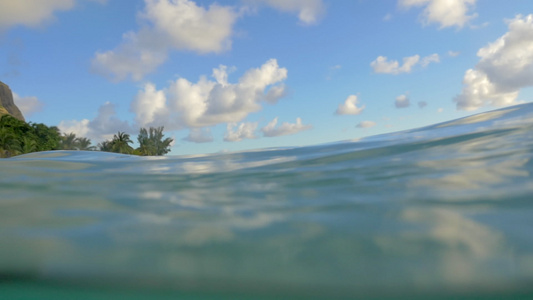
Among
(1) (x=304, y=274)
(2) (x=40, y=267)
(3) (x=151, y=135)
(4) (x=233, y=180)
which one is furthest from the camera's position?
(3) (x=151, y=135)

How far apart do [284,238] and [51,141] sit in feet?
173

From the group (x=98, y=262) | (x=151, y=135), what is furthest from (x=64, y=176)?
(x=151, y=135)

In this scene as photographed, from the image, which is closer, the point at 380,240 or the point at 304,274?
the point at 304,274

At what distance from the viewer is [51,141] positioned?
4675 cm

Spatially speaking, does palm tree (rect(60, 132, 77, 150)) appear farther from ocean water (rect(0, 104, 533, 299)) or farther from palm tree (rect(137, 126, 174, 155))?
ocean water (rect(0, 104, 533, 299))

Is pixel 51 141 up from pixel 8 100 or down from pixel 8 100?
down

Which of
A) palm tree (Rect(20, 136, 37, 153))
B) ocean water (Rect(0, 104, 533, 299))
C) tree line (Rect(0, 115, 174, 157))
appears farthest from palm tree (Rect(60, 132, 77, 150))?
ocean water (Rect(0, 104, 533, 299))

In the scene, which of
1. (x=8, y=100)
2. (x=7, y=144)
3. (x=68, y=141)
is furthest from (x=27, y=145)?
(x=8, y=100)

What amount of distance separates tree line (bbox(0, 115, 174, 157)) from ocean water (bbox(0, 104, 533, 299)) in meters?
40.4

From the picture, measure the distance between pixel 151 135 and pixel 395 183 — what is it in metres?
56.9

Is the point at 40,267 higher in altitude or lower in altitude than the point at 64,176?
lower

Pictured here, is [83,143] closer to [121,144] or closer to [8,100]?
[121,144]

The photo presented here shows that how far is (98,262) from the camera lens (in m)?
1.29

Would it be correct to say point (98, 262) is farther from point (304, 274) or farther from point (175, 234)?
point (304, 274)
